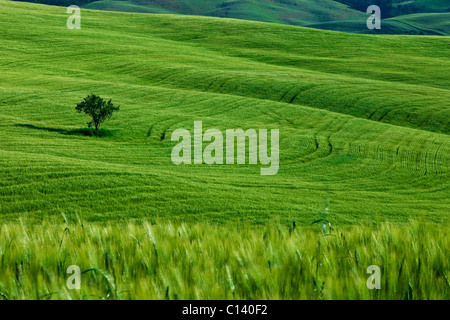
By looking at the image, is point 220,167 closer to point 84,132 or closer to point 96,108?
point 96,108

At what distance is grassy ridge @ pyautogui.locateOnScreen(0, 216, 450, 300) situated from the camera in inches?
102

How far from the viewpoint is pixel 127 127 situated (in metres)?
22.5

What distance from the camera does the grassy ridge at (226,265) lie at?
8.48 ft

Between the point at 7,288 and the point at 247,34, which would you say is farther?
the point at 247,34

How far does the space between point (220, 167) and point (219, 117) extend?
960 centimetres

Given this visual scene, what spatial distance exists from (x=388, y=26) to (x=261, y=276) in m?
187

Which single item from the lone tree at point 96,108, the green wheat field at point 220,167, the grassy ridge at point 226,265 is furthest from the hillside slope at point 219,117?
the grassy ridge at point 226,265

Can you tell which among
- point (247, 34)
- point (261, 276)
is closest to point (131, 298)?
point (261, 276)

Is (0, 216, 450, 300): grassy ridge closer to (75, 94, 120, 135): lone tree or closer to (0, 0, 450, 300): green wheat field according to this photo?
(0, 0, 450, 300): green wheat field

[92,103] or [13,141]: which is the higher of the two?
[92,103]

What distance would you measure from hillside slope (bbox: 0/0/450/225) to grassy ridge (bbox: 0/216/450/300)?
502 cm

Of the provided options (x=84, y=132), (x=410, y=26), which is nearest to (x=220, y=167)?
(x=84, y=132)
